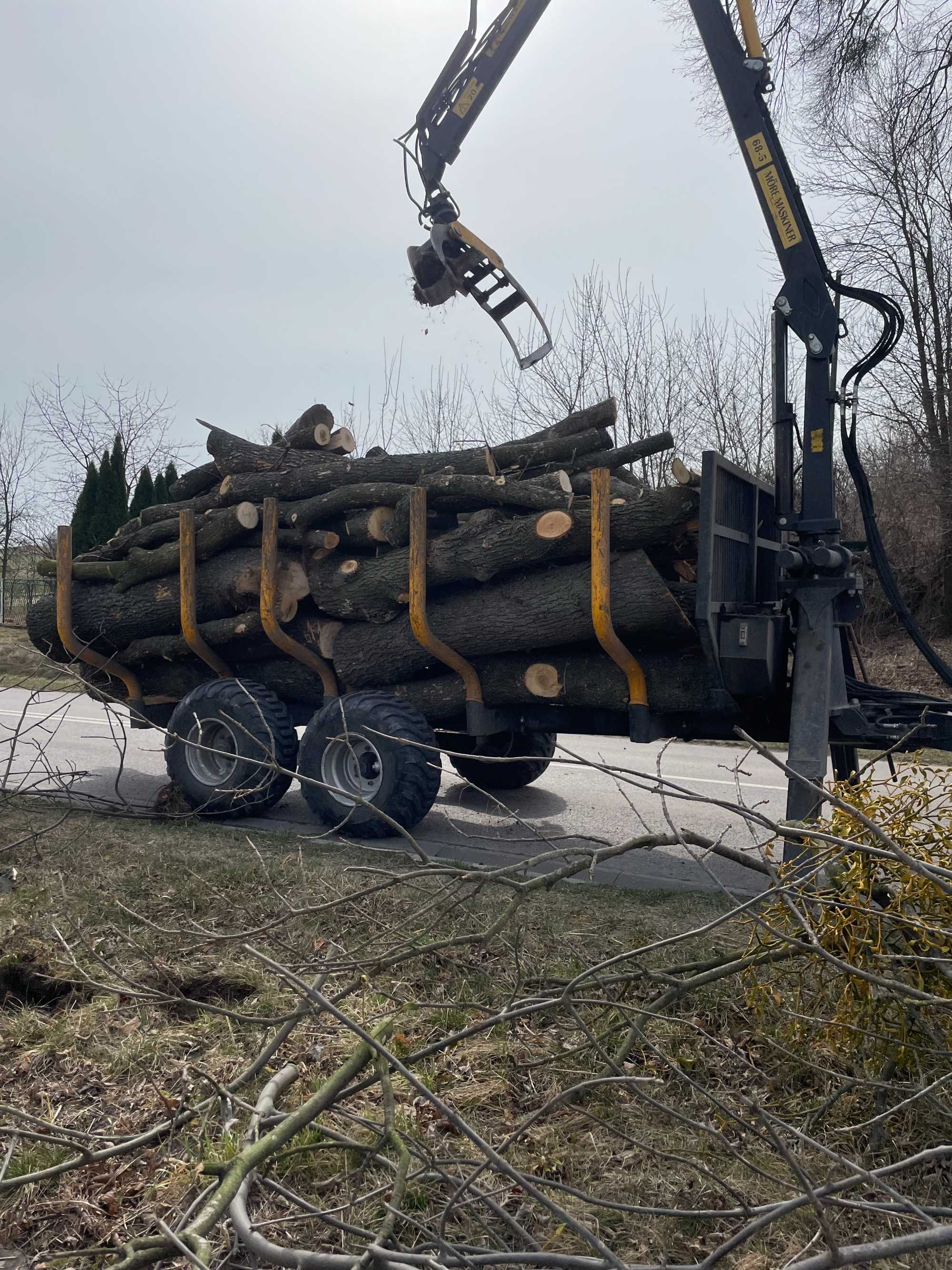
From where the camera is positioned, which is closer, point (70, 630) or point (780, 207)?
point (780, 207)

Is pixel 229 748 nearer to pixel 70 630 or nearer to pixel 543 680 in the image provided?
pixel 70 630

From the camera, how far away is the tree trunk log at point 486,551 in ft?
19.5

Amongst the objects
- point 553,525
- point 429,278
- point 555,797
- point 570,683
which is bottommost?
point 555,797

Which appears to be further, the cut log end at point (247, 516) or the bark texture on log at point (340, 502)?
the cut log end at point (247, 516)

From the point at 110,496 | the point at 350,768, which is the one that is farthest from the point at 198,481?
the point at 110,496

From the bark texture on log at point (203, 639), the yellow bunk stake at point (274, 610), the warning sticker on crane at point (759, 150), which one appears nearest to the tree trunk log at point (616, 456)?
the warning sticker on crane at point (759, 150)

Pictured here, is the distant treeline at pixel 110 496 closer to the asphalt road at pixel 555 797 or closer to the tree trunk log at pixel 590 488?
the asphalt road at pixel 555 797

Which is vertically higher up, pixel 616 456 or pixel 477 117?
pixel 477 117

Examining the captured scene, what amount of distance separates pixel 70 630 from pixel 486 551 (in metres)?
4.08

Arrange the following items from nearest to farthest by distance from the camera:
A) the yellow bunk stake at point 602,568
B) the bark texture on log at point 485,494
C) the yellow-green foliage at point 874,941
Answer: the yellow-green foliage at point 874,941 < the yellow bunk stake at point 602,568 < the bark texture on log at point 485,494

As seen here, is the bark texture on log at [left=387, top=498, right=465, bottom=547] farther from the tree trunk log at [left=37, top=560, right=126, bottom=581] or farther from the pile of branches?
the pile of branches

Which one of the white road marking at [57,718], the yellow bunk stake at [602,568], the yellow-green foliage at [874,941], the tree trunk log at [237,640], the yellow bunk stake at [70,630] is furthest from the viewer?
the white road marking at [57,718]

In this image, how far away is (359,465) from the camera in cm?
748

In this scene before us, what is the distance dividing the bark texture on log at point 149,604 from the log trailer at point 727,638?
7.3 inches
